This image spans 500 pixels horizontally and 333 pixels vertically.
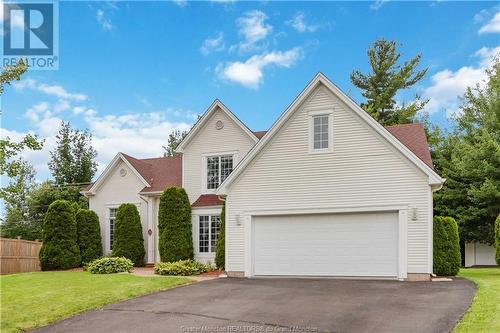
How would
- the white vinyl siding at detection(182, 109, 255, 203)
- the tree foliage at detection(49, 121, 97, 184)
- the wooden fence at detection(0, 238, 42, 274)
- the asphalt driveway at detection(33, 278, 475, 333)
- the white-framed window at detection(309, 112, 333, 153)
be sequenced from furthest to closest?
the tree foliage at detection(49, 121, 97, 184) → the white vinyl siding at detection(182, 109, 255, 203) → the wooden fence at detection(0, 238, 42, 274) → the white-framed window at detection(309, 112, 333, 153) → the asphalt driveway at detection(33, 278, 475, 333)

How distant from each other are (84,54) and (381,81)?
25.7 m

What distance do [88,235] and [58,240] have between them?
1759 millimetres

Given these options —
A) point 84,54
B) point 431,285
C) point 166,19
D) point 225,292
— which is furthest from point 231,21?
point 431,285

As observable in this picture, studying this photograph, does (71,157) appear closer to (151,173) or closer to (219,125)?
(151,173)

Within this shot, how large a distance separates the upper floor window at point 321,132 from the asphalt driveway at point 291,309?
4834mm

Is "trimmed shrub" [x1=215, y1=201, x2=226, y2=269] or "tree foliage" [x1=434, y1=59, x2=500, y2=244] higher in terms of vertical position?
"tree foliage" [x1=434, y1=59, x2=500, y2=244]

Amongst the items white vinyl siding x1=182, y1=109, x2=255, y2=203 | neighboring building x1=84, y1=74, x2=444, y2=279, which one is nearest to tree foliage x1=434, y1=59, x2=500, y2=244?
neighboring building x1=84, y1=74, x2=444, y2=279

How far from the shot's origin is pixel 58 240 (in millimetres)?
21922

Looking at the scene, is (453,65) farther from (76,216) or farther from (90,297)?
(90,297)

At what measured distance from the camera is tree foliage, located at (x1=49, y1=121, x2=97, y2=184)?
1512 inches

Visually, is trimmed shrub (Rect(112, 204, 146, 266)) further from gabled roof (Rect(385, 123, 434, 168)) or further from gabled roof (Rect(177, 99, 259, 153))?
gabled roof (Rect(385, 123, 434, 168))

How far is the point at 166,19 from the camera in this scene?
60.0ft

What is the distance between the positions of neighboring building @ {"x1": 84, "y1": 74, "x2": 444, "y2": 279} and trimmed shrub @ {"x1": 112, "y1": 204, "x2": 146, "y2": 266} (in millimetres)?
6509

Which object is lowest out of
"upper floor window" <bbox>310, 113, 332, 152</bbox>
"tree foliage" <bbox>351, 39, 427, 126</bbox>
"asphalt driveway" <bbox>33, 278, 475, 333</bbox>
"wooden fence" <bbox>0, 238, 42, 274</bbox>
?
"wooden fence" <bbox>0, 238, 42, 274</bbox>
